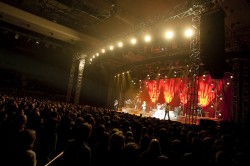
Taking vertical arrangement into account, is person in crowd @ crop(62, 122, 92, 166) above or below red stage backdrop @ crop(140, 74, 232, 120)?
below

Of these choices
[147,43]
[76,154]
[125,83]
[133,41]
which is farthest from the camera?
[125,83]

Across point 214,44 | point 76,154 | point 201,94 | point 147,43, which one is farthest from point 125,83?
point 76,154

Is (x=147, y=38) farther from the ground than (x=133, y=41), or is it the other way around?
(x=133, y=41)

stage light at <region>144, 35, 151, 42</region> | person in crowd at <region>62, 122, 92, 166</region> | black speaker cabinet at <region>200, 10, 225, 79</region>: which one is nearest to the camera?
person in crowd at <region>62, 122, 92, 166</region>

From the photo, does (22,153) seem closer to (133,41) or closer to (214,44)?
(214,44)

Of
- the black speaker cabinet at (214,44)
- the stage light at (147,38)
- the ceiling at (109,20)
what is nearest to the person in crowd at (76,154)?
the black speaker cabinet at (214,44)

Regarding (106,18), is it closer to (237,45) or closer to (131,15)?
(131,15)

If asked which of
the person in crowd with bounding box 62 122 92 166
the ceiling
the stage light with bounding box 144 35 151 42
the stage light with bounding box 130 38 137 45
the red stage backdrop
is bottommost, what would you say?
the person in crowd with bounding box 62 122 92 166

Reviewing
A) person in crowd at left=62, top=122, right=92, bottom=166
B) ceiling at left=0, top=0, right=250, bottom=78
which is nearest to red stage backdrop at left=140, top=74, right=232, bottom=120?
ceiling at left=0, top=0, right=250, bottom=78

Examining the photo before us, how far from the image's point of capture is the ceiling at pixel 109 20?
10766mm

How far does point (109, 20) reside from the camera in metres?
13.9

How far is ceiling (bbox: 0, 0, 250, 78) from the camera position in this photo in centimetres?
1077

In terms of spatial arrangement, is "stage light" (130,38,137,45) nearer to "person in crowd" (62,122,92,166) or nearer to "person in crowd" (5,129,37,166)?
"person in crowd" (62,122,92,166)

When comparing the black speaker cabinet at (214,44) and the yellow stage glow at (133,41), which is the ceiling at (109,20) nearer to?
the yellow stage glow at (133,41)
